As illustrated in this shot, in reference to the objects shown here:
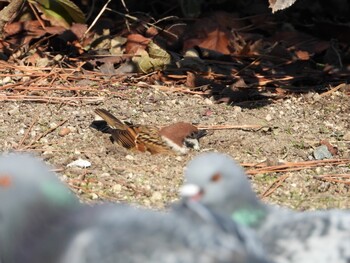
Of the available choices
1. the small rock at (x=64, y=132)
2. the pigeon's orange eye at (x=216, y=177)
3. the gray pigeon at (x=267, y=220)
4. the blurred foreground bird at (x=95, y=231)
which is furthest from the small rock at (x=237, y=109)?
the blurred foreground bird at (x=95, y=231)

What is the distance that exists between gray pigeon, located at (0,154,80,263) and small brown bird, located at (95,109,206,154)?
2.25 meters

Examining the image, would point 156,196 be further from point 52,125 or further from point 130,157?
point 52,125

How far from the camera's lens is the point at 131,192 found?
4633mm

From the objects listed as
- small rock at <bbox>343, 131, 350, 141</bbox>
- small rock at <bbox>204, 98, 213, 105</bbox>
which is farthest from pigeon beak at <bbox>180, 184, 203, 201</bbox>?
small rock at <bbox>204, 98, 213, 105</bbox>

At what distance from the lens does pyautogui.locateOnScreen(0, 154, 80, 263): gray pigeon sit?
2.79 m

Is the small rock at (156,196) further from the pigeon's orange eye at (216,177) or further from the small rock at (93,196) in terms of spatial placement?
the pigeon's orange eye at (216,177)

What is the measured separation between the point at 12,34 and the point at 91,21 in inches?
24.9

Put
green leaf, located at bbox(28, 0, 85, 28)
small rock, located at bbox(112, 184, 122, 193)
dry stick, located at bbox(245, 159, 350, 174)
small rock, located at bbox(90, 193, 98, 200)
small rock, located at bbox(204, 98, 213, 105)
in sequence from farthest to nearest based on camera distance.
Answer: green leaf, located at bbox(28, 0, 85, 28), small rock, located at bbox(204, 98, 213, 105), dry stick, located at bbox(245, 159, 350, 174), small rock, located at bbox(112, 184, 122, 193), small rock, located at bbox(90, 193, 98, 200)

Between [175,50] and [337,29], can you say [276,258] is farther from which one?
[337,29]

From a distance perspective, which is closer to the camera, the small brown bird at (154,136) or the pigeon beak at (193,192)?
the pigeon beak at (193,192)

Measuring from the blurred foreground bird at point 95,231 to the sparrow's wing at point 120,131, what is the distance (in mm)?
2195

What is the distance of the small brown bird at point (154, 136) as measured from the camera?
5.12 meters

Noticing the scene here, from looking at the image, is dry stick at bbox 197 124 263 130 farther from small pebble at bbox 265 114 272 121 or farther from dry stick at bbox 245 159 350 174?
dry stick at bbox 245 159 350 174

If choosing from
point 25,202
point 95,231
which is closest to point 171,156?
point 25,202
